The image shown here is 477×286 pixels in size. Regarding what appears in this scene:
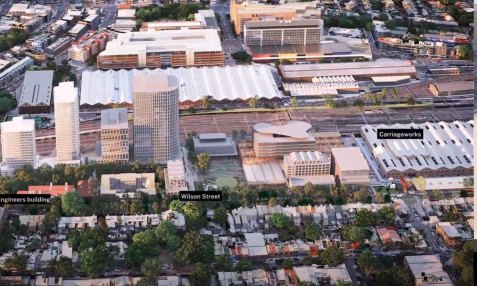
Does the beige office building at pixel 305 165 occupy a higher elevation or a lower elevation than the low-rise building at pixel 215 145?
higher

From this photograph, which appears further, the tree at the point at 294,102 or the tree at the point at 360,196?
the tree at the point at 294,102

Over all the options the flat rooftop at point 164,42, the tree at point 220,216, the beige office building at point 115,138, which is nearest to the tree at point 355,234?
the tree at point 220,216

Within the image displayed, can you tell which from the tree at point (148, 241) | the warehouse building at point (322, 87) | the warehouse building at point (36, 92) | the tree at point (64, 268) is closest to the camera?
the tree at point (64, 268)

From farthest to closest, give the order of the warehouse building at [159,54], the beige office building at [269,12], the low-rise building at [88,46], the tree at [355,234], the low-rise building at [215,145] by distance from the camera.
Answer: the beige office building at [269,12]
the low-rise building at [88,46]
the warehouse building at [159,54]
the low-rise building at [215,145]
the tree at [355,234]

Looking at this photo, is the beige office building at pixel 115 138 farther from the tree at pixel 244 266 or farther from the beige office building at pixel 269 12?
the beige office building at pixel 269 12

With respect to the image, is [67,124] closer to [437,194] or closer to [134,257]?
[134,257]

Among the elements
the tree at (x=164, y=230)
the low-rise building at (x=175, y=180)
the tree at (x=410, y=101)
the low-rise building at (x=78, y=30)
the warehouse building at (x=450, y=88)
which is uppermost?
the tree at (x=164, y=230)
